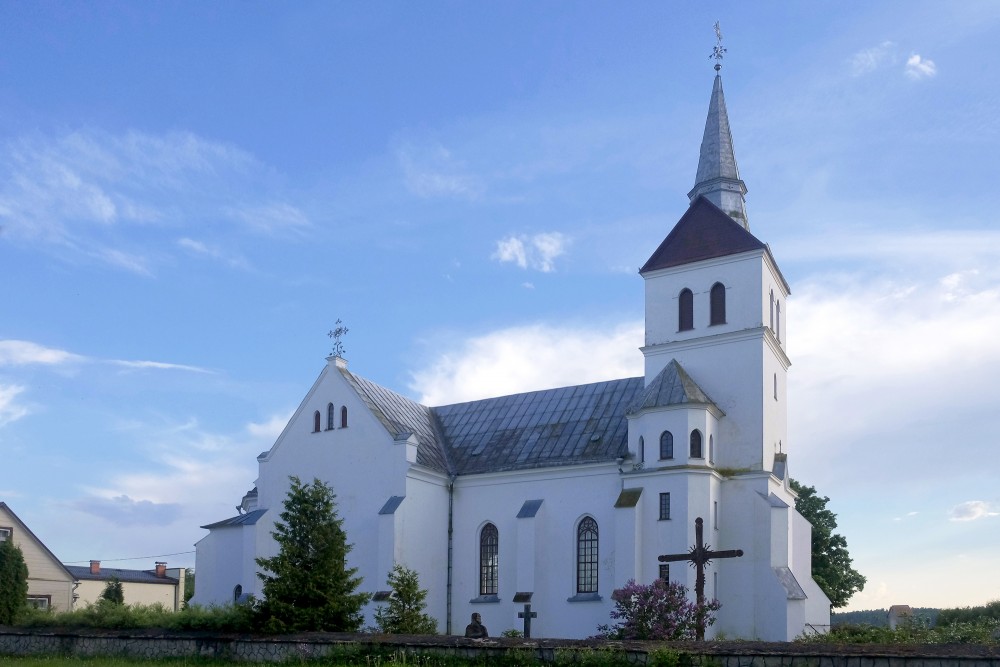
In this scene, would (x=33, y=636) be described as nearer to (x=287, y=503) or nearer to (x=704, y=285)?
(x=287, y=503)

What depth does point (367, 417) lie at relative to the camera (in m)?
37.2

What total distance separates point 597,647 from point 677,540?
611 inches

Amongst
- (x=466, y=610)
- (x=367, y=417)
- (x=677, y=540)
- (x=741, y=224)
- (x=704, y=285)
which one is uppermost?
(x=741, y=224)

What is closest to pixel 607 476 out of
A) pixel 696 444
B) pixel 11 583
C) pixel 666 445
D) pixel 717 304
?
pixel 666 445

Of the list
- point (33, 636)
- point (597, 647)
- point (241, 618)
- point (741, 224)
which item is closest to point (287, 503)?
point (241, 618)

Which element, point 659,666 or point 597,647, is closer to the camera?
point 659,666

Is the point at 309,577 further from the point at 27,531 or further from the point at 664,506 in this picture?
the point at 27,531

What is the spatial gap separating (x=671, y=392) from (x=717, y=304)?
4.20m

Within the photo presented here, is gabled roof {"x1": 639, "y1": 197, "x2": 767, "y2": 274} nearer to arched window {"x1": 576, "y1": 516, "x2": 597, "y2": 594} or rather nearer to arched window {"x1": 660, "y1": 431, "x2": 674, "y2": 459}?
arched window {"x1": 660, "y1": 431, "x2": 674, "y2": 459}

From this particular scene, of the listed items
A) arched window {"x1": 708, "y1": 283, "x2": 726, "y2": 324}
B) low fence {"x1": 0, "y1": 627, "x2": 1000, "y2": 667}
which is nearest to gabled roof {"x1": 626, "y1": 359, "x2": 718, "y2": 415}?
arched window {"x1": 708, "y1": 283, "x2": 726, "y2": 324}

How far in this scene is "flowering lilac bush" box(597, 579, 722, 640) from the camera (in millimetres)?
25188

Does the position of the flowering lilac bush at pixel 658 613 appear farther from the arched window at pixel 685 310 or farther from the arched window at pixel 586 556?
the arched window at pixel 685 310

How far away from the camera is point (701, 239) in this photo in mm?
36750

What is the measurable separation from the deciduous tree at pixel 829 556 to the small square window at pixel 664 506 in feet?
57.9
